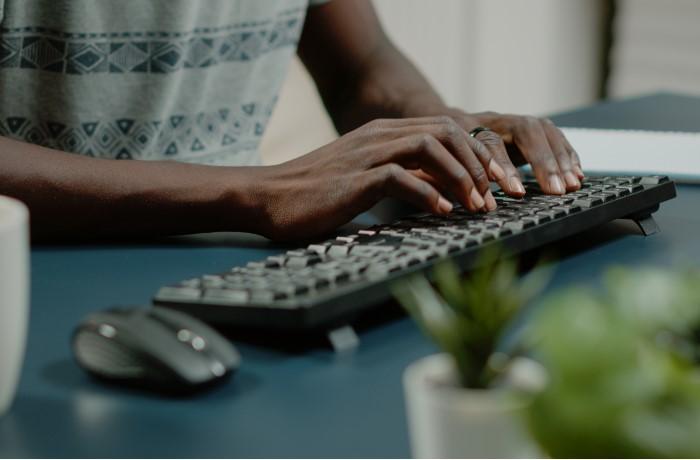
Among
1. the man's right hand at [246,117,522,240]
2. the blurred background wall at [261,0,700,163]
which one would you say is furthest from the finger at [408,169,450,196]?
the blurred background wall at [261,0,700,163]

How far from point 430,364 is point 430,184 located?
0.50m

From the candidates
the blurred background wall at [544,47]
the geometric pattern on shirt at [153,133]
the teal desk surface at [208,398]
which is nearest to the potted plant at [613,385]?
the teal desk surface at [208,398]

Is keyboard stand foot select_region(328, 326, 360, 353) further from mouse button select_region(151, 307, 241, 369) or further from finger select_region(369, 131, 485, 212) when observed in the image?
finger select_region(369, 131, 485, 212)

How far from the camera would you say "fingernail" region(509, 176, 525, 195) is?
31.9 inches

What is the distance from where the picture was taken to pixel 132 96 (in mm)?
1142

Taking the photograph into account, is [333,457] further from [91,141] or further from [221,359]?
[91,141]

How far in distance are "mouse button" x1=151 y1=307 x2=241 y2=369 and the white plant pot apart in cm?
18

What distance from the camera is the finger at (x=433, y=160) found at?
2.49 ft

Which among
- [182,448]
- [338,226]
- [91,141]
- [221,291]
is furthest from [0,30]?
[182,448]

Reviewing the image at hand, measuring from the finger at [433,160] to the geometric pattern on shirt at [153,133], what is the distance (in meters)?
0.46

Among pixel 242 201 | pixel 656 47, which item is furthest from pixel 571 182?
pixel 656 47

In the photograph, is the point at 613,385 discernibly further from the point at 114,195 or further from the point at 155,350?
the point at 114,195

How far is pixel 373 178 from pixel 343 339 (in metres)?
0.22

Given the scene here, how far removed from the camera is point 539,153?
89cm
